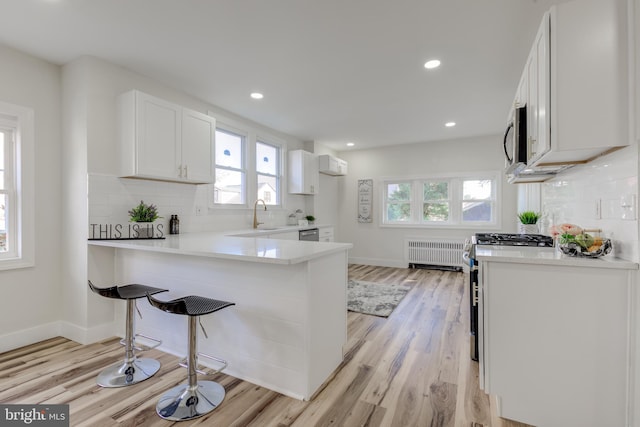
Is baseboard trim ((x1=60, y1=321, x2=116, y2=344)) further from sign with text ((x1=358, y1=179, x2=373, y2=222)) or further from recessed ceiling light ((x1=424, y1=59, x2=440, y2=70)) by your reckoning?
sign with text ((x1=358, y1=179, x2=373, y2=222))

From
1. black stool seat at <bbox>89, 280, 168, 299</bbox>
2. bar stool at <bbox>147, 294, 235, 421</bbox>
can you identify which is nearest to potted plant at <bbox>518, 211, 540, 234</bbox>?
bar stool at <bbox>147, 294, 235, 421</bbox>

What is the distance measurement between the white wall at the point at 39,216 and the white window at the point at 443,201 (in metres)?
5.32

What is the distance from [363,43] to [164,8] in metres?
1.50

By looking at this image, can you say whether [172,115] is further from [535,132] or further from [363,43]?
[535,132]

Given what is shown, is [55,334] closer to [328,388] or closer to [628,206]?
[328,388]

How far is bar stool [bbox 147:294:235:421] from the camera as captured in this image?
170 centimetres

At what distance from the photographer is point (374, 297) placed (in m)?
4.06

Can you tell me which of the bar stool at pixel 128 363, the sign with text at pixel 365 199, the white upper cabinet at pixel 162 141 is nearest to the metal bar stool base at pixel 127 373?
the bar stool at pixel 128 363

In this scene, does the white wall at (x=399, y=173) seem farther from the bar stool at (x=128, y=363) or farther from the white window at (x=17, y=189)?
the white window at (x=17, y=189)

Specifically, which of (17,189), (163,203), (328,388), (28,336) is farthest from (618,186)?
(28,336)

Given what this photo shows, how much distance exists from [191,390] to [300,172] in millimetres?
3888

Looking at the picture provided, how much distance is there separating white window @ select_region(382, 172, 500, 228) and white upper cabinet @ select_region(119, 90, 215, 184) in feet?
13.6

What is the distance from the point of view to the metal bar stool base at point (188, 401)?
5.65 feet

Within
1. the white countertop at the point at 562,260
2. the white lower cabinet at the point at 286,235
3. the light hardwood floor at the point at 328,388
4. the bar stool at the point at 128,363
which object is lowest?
Answer: the light hardwood floor at the point at 328,388
